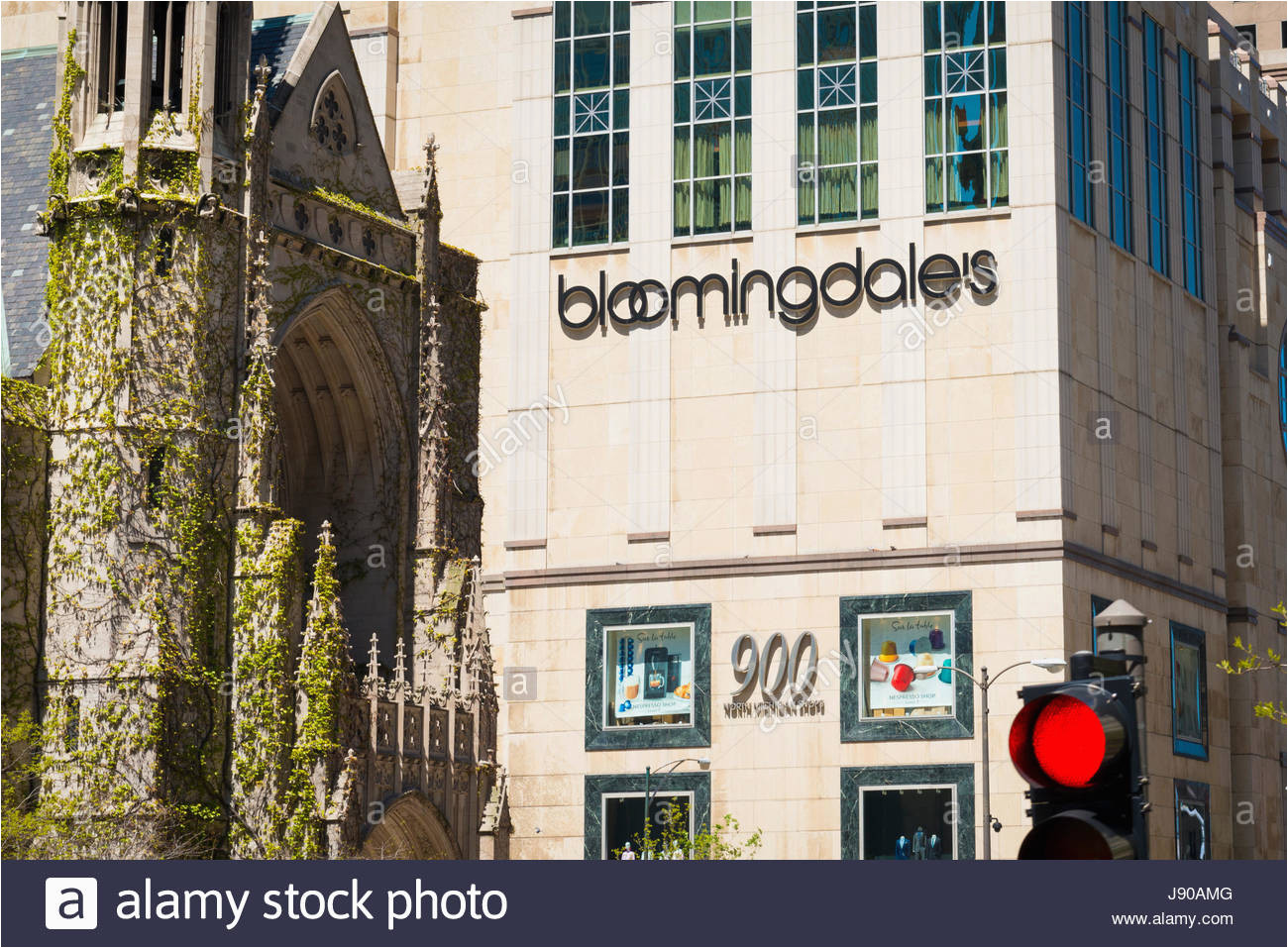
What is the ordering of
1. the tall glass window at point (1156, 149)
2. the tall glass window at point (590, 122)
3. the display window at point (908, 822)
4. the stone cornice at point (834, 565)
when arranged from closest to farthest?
1. the display window at point (908, 822)
2. the stone cornice at point (834, 565)
3. the tall glass window at point (590, 122)
4. the tall glass window at point (1156, 149)

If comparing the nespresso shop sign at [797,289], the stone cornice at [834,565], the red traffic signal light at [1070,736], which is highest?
the nespresso shop sign at [797,289]

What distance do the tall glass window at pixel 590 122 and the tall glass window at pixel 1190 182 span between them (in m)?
20.1

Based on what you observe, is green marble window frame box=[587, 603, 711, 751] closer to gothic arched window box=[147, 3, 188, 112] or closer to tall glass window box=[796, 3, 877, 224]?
tall glass window box=[796, 3, 877, 224]

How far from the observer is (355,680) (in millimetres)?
52219

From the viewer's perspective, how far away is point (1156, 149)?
2788 inches

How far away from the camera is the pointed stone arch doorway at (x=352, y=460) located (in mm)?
57312

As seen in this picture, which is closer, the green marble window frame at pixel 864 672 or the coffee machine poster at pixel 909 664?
the green marble window frame at pixel 864 672

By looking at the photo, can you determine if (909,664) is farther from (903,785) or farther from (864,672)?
(903,785)

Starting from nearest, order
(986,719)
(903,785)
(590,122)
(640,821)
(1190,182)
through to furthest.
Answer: (986,719) → (903,785) → (640,821) → (590,122) → (1190,182)

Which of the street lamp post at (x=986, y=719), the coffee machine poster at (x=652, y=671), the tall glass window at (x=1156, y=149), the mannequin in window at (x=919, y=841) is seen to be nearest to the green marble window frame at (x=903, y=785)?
the street lamp post at (x=986, y=719)

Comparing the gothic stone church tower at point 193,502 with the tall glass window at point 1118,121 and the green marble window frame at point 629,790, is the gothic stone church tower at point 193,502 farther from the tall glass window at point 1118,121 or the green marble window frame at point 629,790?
the tall glass window at point 1118,121

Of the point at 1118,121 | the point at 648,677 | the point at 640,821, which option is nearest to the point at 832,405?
the point at 648,677

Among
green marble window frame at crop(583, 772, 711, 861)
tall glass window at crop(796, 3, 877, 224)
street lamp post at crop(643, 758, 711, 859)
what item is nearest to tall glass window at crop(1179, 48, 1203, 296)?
tall glass window at crop(796, 3, 877, 224)

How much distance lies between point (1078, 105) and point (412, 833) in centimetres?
2966
